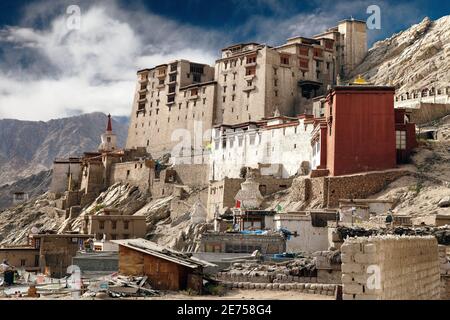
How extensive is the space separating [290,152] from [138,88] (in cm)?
3844

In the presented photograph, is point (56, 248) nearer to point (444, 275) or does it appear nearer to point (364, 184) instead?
point (364, 184)

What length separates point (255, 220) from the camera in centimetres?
3516

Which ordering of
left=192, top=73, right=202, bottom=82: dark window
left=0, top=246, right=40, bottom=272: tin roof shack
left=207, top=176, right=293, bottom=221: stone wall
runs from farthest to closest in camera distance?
left=192, top=73, right=202, bottom=82: dark window, left=207, top=176, right=293, bottom=221: stone wall, left=0, top=246, right=40, bottom=272: tin roof shack

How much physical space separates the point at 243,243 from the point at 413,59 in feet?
166

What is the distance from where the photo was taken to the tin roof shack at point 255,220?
34406 millimetres

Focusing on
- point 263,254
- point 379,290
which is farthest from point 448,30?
point 379,290

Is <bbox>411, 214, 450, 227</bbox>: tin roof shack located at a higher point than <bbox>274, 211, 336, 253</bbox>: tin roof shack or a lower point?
higher

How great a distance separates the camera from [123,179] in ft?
252

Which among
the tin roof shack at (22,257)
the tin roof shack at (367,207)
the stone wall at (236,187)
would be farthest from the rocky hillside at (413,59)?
the tin roof shack at (22,257)

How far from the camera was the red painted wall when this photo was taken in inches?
1750

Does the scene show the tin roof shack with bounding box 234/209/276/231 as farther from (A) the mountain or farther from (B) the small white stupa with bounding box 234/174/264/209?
(A) the mountain

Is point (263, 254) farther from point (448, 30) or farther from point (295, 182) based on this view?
point (448, 30)

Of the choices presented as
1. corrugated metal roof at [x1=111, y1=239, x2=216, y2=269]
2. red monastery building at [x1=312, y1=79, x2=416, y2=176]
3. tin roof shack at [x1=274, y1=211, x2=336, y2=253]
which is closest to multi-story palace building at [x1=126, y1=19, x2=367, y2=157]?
red monastery building at [x1=312, y1=79, x2=416, y2=176]

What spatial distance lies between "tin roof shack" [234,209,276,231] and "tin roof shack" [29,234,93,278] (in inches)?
392
